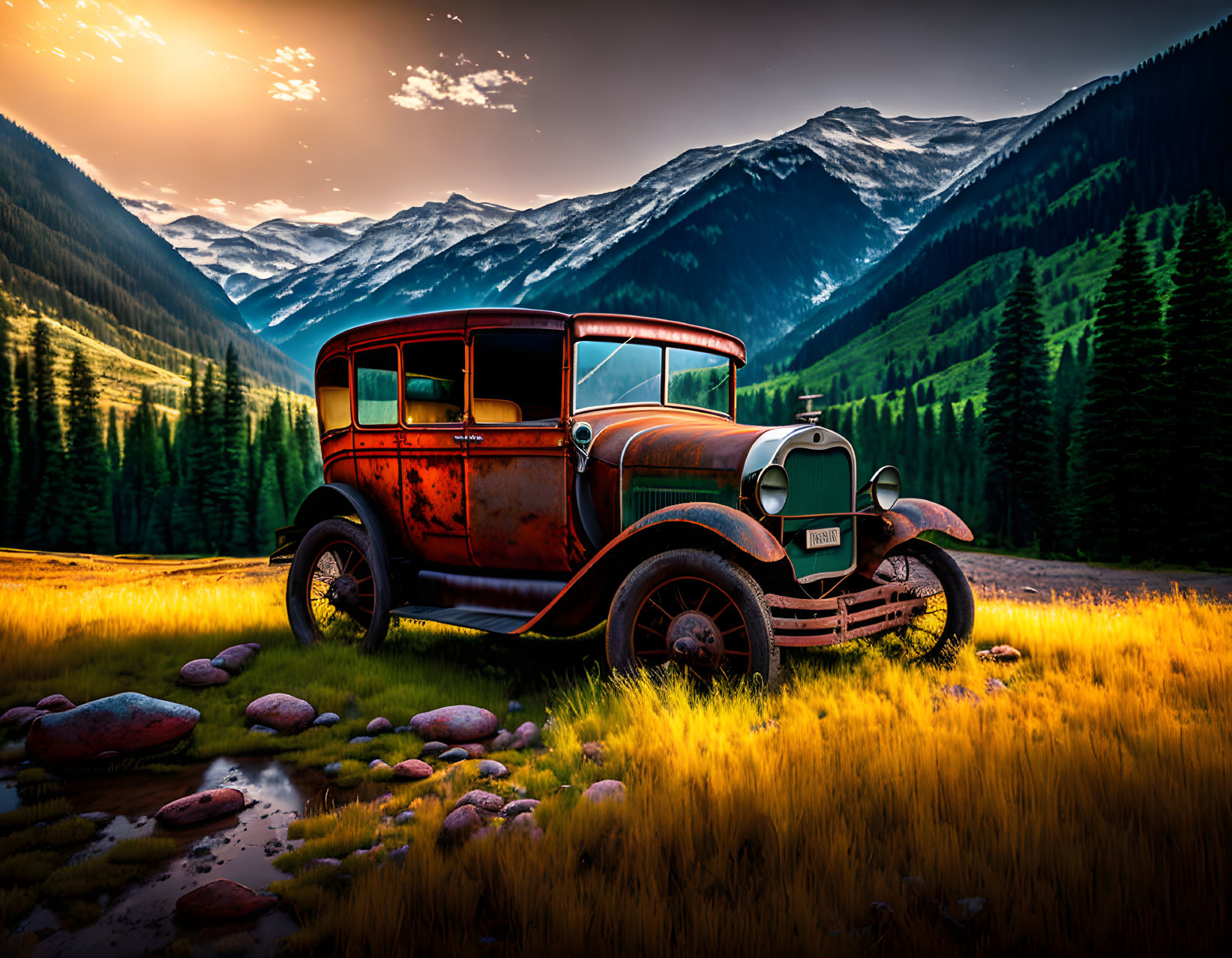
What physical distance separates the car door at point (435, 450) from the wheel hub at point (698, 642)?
234 cm

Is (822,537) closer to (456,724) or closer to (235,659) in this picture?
(456,724)

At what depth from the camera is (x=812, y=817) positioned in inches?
103

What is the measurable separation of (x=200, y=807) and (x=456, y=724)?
143 centimetres

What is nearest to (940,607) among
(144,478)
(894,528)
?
(894,528)

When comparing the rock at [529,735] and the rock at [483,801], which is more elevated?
the rock at [483,801]

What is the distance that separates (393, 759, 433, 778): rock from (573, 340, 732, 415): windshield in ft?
9.20

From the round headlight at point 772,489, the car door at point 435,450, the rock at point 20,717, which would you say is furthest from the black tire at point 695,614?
the rock at point 20,717

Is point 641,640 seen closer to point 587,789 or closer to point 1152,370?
point 587,789

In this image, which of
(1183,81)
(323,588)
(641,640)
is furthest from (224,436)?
(1183,81)

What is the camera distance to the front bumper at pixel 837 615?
4008 millimetres

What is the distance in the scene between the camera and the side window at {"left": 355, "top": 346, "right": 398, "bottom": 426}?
6176 mm

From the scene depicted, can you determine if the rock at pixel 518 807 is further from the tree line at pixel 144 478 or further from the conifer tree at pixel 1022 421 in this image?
the tree line at pixel 144 478

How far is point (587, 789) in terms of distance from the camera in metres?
3.01

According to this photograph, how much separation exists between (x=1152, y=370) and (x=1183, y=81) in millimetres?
129367
